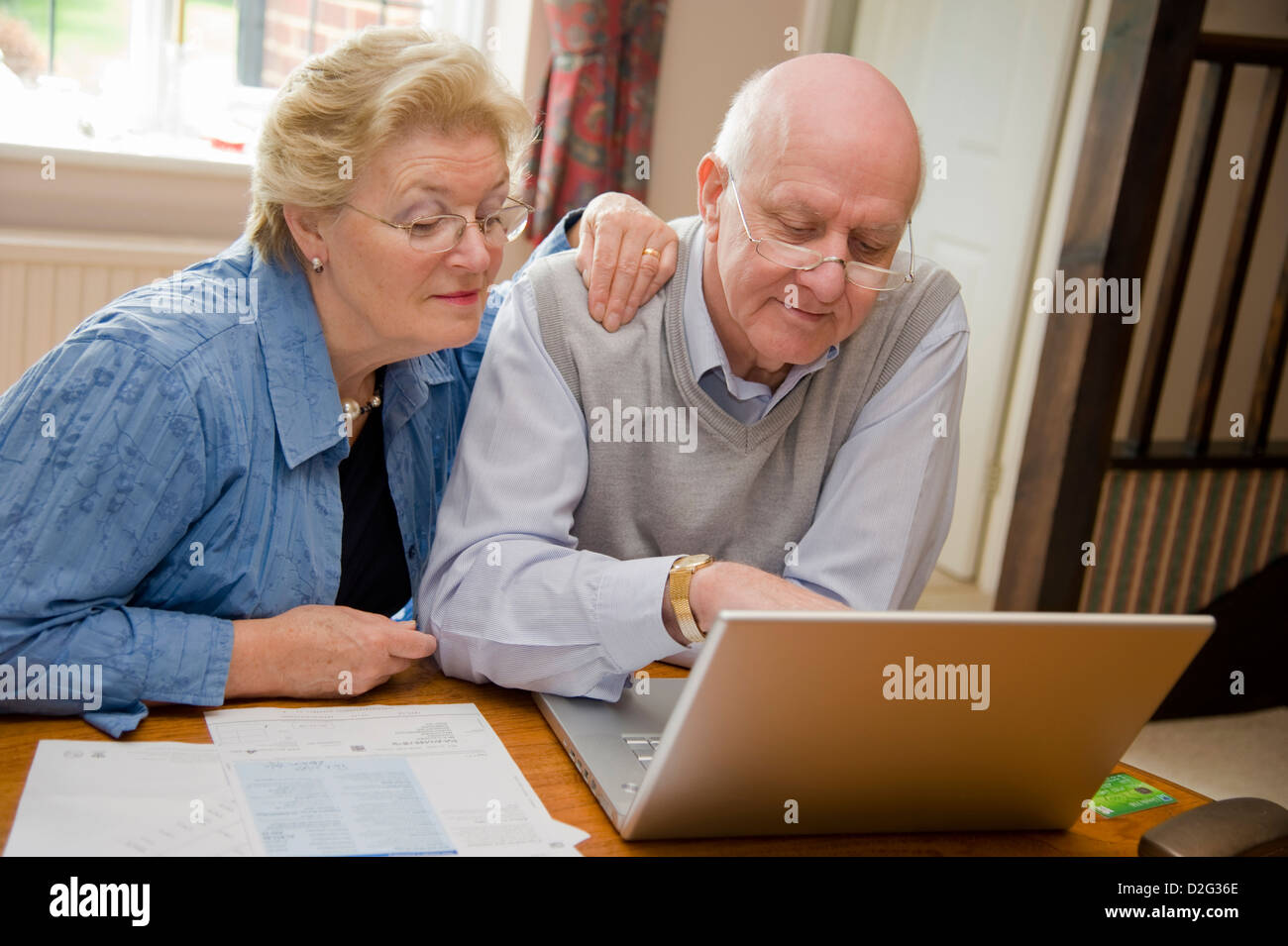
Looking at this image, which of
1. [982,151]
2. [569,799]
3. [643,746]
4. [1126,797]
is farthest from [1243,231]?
[569,799]

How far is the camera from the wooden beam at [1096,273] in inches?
96.9

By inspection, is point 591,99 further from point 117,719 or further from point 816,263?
point 117,719

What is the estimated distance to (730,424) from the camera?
57.3 inches

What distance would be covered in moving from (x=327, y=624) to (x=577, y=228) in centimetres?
69

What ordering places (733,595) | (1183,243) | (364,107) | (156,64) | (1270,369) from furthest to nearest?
(156,64)
(1270,369)
(1183,243)
(364,107)
(733,595)

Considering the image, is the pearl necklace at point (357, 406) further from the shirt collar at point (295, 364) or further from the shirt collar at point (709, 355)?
the shirt collar at point (709, 355)

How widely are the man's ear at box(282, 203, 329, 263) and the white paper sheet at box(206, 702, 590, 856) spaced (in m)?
0.49


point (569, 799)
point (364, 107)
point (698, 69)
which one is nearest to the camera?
point (569, 799)

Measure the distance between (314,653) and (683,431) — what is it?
0.50 metres

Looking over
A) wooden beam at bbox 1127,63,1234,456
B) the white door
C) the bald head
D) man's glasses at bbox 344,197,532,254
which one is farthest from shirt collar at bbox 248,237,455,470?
the white door

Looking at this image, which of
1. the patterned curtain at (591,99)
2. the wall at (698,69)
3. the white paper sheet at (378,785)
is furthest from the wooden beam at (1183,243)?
the white paper sheet at (378,785)

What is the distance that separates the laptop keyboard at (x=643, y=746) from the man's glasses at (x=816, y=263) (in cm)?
52

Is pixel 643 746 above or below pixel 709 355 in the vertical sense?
below
